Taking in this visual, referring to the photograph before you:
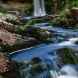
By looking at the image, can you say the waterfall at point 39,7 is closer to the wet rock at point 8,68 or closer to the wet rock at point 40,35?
the wet rock at point 40,35

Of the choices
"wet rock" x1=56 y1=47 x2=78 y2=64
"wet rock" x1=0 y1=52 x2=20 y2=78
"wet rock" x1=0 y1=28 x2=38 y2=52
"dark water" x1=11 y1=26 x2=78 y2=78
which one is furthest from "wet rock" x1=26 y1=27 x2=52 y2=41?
"wet rock" x1=0 y1=52 x2=20 y2=78

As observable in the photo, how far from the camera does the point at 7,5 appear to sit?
21016 mm

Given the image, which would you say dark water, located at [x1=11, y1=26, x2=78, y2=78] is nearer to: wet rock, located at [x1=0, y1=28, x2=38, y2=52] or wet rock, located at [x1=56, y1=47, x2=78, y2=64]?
wet rock, located at [x1=56, y1=47, x2=78, y2=64]

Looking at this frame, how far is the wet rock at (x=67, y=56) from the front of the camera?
23.2 ft

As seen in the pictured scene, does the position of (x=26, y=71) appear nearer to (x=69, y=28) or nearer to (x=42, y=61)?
(x=42, y=61)

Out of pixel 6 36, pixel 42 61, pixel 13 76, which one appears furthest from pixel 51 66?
pixel 6 36

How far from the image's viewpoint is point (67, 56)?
290 inches

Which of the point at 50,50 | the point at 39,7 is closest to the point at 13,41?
the point at 50,50

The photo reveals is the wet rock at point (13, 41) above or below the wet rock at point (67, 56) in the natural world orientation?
above

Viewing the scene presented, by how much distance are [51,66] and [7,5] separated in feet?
48.9

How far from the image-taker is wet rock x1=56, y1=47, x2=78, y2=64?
7073 millimetres

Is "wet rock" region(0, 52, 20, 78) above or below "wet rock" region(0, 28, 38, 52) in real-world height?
below

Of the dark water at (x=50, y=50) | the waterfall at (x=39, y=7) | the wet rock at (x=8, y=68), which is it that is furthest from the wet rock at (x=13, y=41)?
the waterfall at (x=39, y=7)

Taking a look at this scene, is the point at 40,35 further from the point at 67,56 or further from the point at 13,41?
the point at 67,56
